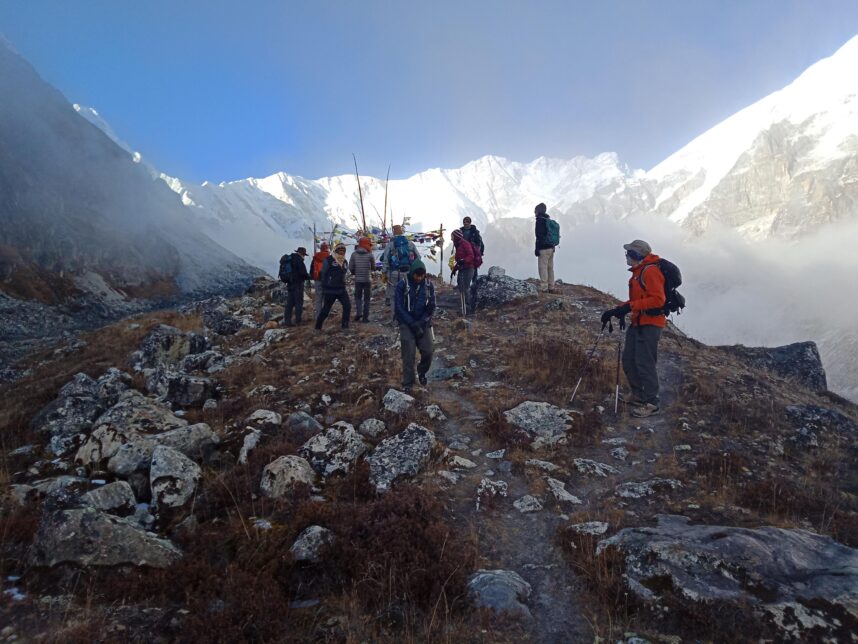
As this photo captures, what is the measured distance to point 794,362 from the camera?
604 inches

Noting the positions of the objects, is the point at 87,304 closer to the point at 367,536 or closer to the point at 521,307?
the point at 521,307

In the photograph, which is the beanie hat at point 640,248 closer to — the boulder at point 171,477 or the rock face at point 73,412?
the boulder at point 171,477

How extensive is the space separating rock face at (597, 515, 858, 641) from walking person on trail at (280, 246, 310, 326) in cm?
1454

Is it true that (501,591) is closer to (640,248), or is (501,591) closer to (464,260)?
(640,248)

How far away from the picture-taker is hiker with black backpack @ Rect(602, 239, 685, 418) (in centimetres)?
837

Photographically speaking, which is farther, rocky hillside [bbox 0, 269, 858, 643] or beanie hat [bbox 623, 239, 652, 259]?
beanie hat [bbox 623, 239, 652, 259]

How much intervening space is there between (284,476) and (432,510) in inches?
82.5

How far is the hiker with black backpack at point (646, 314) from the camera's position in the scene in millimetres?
8367

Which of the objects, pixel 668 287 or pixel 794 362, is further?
pixel 794 362

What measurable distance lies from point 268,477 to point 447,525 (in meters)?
2.56

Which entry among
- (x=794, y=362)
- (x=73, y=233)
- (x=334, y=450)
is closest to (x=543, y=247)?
(x=794, y=362)

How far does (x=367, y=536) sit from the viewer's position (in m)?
5.06

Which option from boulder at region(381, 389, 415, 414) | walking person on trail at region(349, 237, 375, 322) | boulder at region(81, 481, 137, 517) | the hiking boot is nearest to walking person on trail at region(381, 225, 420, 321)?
walking person on trail at region(349, 237, 375, 322)

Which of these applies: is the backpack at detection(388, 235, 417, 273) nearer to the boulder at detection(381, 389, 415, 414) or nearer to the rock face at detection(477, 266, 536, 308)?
the rock face at detection(477, 266, 536, 308)
